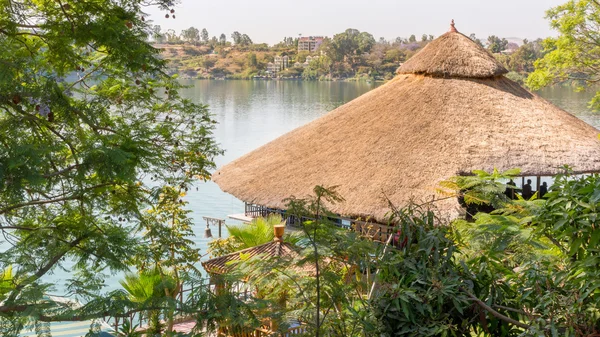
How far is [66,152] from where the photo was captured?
15.5 ft

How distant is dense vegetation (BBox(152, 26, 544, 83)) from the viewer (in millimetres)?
61000

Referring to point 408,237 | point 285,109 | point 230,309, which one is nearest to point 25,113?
point 230,309

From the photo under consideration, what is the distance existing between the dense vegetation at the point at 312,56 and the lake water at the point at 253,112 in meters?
1.89

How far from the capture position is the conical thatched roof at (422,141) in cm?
917

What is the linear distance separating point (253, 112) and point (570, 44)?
25.6 m

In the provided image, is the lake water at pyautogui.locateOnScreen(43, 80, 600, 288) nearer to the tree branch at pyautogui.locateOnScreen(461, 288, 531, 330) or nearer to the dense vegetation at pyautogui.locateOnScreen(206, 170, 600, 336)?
the dense vegetation at pyautogui.locateOnScreen(206, 170, 600, 336)

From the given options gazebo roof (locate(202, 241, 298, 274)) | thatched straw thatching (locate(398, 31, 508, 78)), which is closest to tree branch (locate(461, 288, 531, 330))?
gazebo roof (locate(202, 241, 298, 274))


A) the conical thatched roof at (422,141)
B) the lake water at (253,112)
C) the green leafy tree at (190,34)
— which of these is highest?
the green leafy tree at (190,34)

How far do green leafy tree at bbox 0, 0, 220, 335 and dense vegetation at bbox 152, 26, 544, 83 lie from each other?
51.3 meters

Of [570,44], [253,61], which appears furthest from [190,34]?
[570,44]

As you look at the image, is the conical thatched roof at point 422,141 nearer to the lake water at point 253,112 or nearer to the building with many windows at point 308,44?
the lake water at point 253,112

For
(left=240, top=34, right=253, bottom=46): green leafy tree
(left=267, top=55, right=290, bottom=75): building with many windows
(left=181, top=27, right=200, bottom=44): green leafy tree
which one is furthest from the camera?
(left=181, top=27, right=200, bottom=44): green leafy tree

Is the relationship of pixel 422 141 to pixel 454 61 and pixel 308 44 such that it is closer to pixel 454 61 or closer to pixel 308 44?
pixel 454 61

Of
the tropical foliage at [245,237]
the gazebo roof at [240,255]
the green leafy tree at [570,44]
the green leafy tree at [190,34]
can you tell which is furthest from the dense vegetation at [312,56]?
the gazebo roof at [240,255]
